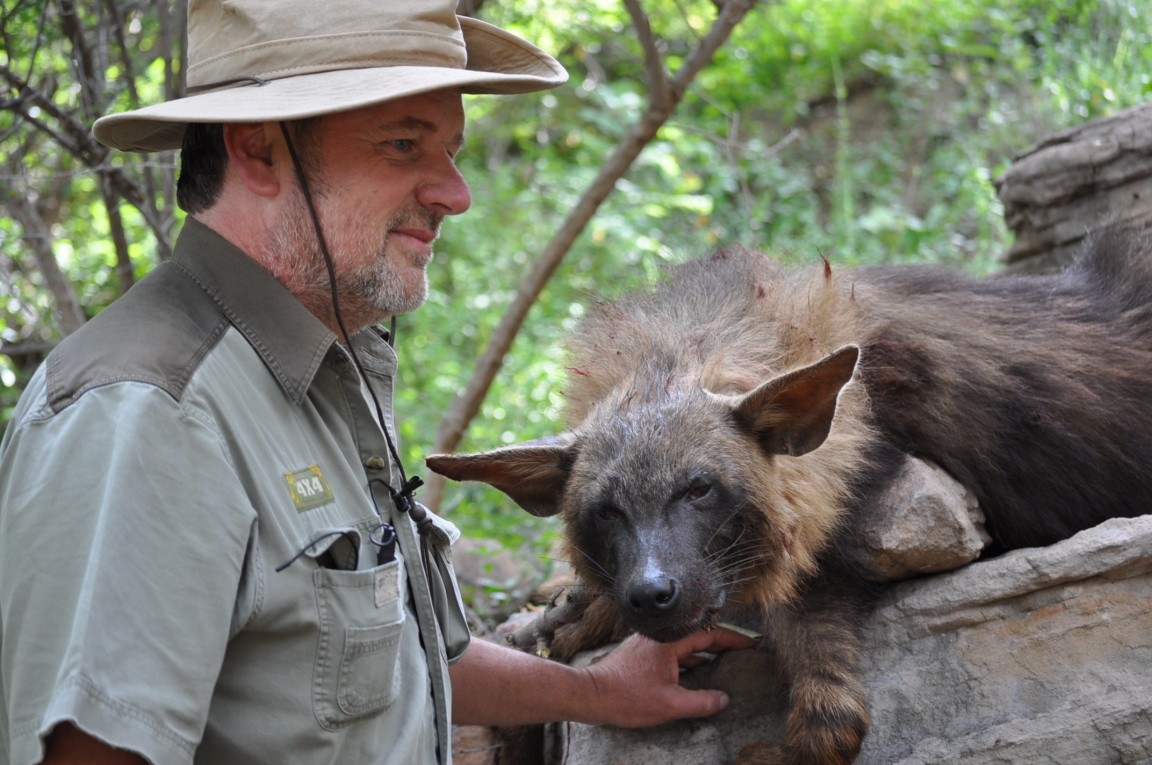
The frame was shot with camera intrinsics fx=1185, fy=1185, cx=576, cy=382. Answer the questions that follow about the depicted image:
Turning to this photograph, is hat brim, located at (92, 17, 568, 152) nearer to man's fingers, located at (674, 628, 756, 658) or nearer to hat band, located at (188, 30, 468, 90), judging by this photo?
hat band, located at (188, 30, 468, 90)

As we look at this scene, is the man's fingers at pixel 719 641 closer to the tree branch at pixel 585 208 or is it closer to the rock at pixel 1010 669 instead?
the rock at pixel 1010 669

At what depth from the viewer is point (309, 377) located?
2.71m

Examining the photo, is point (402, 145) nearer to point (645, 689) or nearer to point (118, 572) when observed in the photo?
point (118, 572)

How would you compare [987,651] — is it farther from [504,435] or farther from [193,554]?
[504,435]

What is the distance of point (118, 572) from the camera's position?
2.09m

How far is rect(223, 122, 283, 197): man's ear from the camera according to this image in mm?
2713

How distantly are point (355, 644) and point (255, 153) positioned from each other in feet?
3.75

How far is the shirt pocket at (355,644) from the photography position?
96.8 inches

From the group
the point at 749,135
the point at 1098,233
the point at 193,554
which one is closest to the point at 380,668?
the point at 193,554

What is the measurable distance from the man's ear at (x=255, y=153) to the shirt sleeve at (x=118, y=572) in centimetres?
68

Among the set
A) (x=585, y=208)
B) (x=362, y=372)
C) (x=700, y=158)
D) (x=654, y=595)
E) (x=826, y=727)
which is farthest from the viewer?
(x=700, y=158)

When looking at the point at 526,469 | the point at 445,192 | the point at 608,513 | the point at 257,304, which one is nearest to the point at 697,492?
the point at 608,513

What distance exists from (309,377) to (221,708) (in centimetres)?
76

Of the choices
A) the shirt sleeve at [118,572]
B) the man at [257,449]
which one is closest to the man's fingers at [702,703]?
the man at [257,449]
